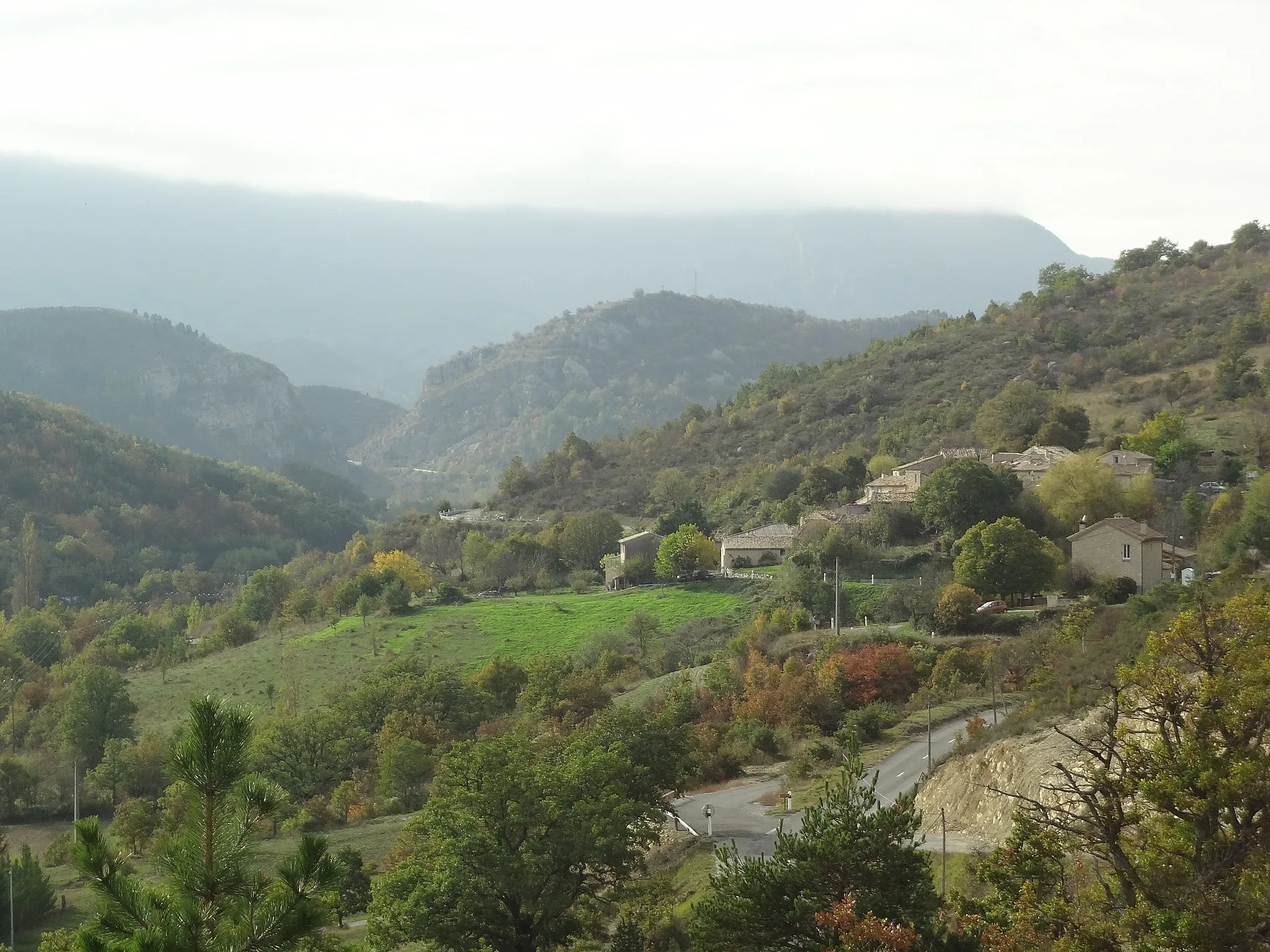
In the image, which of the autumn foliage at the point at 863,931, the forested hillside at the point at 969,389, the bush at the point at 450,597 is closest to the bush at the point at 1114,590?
the forested hillside at the point at 969,389

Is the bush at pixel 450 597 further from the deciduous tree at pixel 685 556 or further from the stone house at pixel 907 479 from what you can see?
the stone house at pixel 907 479

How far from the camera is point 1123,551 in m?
41.2

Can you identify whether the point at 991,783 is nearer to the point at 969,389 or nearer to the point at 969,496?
the point at 969,496

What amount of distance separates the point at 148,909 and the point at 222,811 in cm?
82

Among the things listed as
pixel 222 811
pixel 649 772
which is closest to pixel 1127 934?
pixel 222 811

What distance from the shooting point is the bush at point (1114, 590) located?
39.2 m

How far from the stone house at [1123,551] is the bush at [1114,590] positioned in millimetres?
286

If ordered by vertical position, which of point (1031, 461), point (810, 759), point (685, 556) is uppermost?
point (1031, 461)

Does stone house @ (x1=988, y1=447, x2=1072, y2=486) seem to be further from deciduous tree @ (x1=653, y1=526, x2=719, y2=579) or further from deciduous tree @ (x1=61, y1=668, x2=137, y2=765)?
deciduous tree @ (x1=61, y1=668, x2=137, y2=765)

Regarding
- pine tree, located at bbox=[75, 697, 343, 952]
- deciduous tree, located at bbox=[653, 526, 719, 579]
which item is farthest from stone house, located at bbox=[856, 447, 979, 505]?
pine tree, located at bbox=[75, 697, 343, 952]

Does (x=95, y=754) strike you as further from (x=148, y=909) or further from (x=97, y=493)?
(x=97, y=493)

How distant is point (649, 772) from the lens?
85.9 feet

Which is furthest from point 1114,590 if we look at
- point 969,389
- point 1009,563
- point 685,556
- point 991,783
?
point 969,389

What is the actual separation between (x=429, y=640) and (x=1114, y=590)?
88.9 feet
